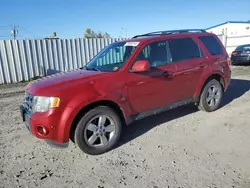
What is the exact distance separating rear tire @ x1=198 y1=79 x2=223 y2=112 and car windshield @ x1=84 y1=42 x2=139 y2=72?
2132mm

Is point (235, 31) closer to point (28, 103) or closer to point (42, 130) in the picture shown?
point (28, 103)

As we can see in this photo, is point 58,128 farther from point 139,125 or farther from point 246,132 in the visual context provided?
point 246,132

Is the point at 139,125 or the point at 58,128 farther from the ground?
the point at 58,128

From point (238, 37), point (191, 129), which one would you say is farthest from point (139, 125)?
point (238, 37)

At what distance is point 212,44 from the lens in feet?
17.1

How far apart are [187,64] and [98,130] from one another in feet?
7.77

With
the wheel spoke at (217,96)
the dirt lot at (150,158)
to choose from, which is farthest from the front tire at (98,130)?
the wheel spoke at (217,96)

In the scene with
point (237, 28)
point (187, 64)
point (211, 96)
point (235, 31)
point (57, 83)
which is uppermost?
point (237, 28)

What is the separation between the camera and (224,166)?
2.97m

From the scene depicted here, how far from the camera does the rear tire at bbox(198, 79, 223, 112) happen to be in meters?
5.03

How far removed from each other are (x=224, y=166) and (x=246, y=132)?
141cm

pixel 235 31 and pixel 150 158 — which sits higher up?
pixel 235 31

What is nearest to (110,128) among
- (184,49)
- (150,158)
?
(150,158)

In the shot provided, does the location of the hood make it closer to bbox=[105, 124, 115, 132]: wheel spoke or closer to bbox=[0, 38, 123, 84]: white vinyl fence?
bbox=[105, 124, 115, 132]: wheel spoke
